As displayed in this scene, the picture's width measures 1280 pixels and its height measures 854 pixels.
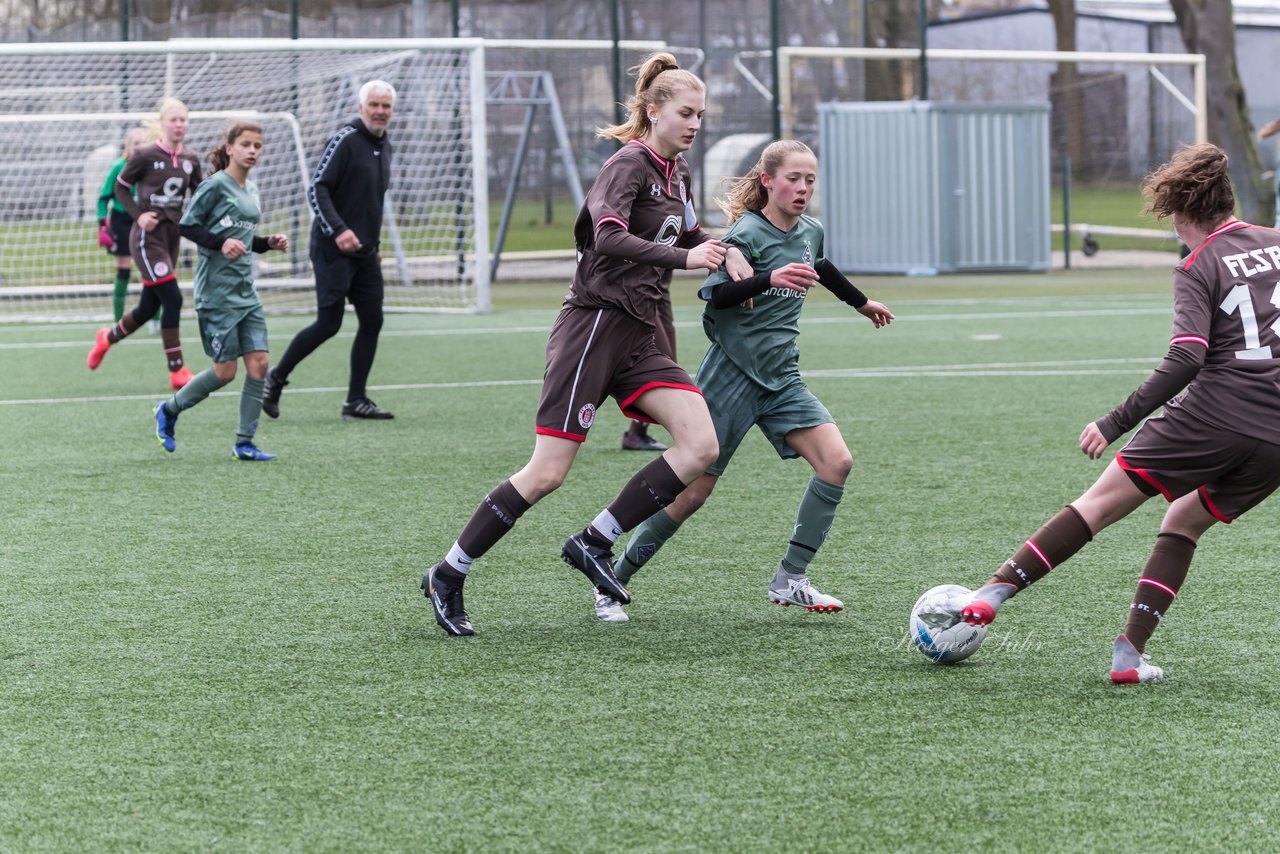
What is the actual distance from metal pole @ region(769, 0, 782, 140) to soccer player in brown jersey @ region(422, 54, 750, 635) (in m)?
17.2

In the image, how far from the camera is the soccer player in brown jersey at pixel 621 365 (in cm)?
512

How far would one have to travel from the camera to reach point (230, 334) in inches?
344

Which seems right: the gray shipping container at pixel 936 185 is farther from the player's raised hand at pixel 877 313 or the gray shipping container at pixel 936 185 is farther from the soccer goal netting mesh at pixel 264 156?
the player's raised hand at pixel 877 313

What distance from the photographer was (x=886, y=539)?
6.52 metres

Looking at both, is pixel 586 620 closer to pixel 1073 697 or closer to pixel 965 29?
pixel 1073 697

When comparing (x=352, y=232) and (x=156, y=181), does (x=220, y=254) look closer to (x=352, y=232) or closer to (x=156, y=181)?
(x=352, y=232)

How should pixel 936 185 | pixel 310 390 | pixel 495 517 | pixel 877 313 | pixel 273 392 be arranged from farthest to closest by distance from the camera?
pixel 936 185
pixel 310 390
pixel 273 392
pixel 877 313
pixel 495 517

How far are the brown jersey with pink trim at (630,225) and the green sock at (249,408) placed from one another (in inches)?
151

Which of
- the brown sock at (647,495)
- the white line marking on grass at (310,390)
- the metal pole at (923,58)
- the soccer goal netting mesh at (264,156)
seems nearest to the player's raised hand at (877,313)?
the brown sock at (647,495)

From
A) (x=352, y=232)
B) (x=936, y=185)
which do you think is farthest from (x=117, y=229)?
(x=936, y=185)

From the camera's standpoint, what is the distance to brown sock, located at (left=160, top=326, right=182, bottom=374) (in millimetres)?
11758

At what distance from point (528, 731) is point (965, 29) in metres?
39.5

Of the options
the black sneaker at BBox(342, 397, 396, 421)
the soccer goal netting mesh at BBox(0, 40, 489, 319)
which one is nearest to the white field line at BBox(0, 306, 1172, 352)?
the soccer goal netting mesh at BBox(0, 40, 489, 319)

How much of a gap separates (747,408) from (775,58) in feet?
58.5
